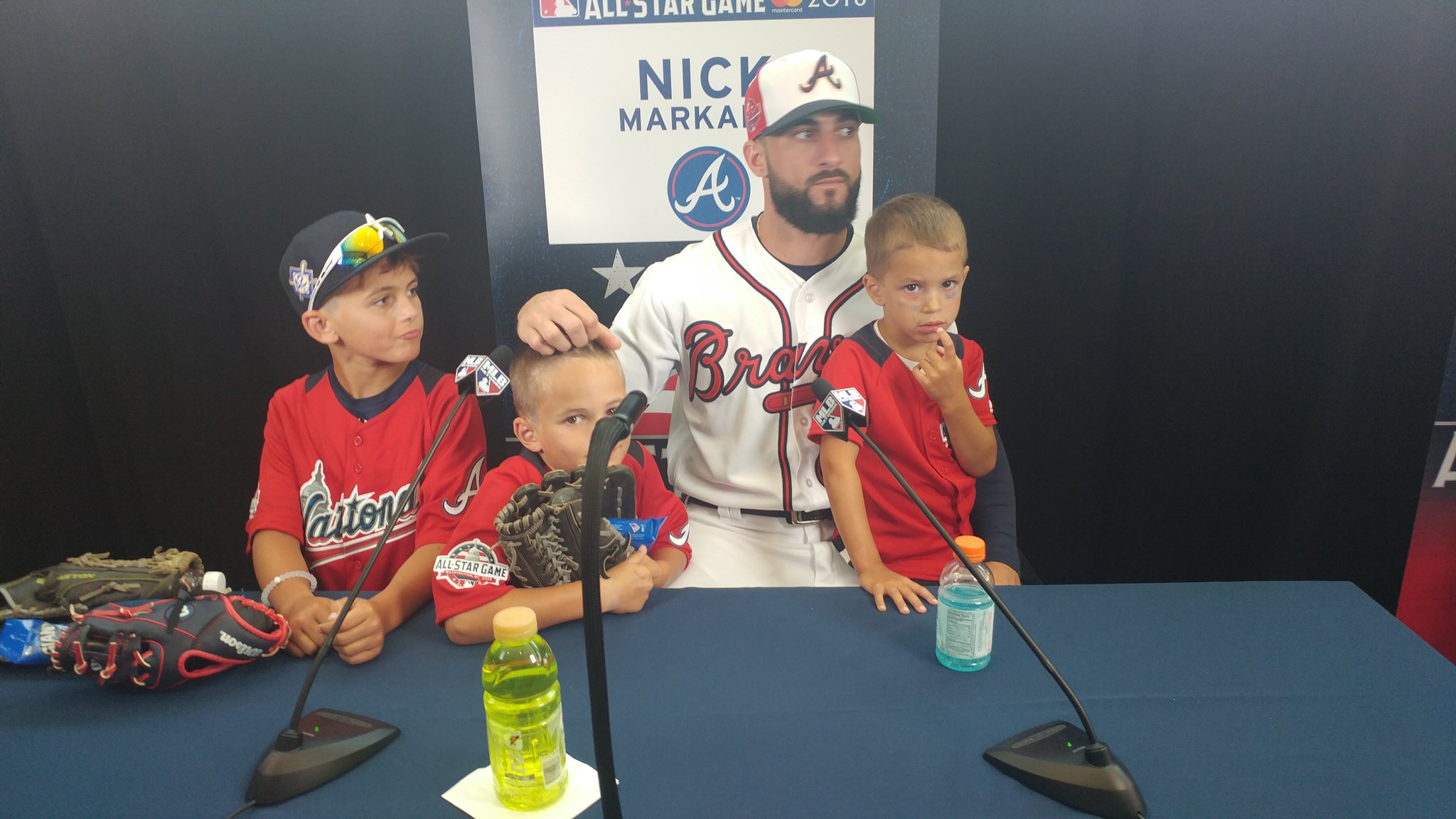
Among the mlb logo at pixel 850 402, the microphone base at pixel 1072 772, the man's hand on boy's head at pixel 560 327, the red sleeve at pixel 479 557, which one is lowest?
the microphone base at pixel 1072 772

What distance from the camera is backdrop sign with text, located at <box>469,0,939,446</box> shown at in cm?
195

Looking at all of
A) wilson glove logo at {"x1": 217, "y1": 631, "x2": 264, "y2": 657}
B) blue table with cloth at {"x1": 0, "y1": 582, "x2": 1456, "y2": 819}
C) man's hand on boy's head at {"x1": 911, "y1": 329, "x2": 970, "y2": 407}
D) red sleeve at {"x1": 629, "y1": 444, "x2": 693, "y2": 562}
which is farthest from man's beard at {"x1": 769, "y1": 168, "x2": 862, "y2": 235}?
wilson glove logo at {"x1": 217, "y1": 631, "x2": 264, "y2": 657}

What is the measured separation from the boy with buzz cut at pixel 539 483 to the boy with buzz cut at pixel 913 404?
0.43m

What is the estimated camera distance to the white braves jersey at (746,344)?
78.4 inches

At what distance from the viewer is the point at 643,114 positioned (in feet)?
6.57

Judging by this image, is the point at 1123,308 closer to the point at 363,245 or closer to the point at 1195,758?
the point at 1195,758

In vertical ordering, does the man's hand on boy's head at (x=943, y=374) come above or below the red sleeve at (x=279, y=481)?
above

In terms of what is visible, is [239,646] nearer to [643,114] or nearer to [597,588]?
[597,588]

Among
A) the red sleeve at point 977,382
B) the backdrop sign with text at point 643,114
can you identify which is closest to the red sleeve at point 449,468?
the backdrop sign with text at point 643,114

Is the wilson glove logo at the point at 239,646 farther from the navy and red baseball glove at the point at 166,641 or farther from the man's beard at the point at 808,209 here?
the man's beard at the point at 808,209

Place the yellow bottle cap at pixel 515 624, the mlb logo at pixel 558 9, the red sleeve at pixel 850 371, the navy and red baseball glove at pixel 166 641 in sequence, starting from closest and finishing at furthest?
the yellow bottle cap at pixel 515 624 → the navy and red baseball glove at pixel 166 641 → the red sleeve at pixel 850 371 → the mlb logo at pixel 558 9

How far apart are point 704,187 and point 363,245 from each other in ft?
2.75

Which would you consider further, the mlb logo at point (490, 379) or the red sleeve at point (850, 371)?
the red sleeve at point (850, 371)

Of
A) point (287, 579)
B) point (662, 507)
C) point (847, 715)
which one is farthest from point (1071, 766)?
point (287, 579)
